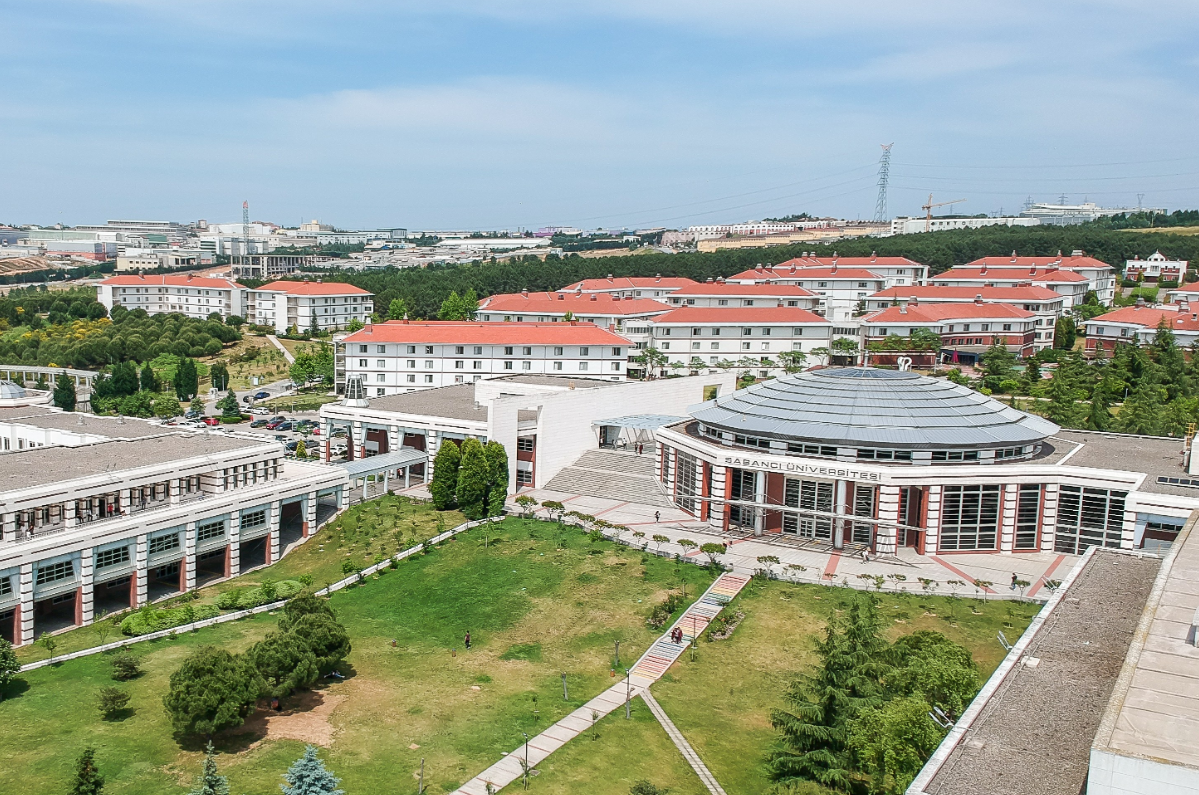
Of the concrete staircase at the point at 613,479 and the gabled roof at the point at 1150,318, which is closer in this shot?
the concrete staircase at the point at 613,479

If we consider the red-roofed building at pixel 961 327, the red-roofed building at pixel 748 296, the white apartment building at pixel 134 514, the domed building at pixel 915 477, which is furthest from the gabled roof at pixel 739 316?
the white apartment building at pixel 134 514

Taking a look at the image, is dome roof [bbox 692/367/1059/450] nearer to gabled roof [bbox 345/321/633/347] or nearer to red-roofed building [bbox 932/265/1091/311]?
gabled roof [bbox 345/321/633/347]

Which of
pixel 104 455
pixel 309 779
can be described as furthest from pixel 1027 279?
pixel 309 779

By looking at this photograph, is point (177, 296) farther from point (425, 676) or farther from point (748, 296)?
point (425, 676)

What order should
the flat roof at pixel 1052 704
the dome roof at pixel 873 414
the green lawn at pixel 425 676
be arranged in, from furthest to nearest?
1. the dome roof at pixel 873 414
2. the green lawn at pixel 425 676
3. the flat roof at pixel 1052 704

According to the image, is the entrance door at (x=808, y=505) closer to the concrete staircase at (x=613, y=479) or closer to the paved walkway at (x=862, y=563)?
the paved walkway at (x=862, y=563)

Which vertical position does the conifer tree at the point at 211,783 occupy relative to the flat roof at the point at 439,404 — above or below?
below

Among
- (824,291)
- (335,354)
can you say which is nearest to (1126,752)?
(335,354)
